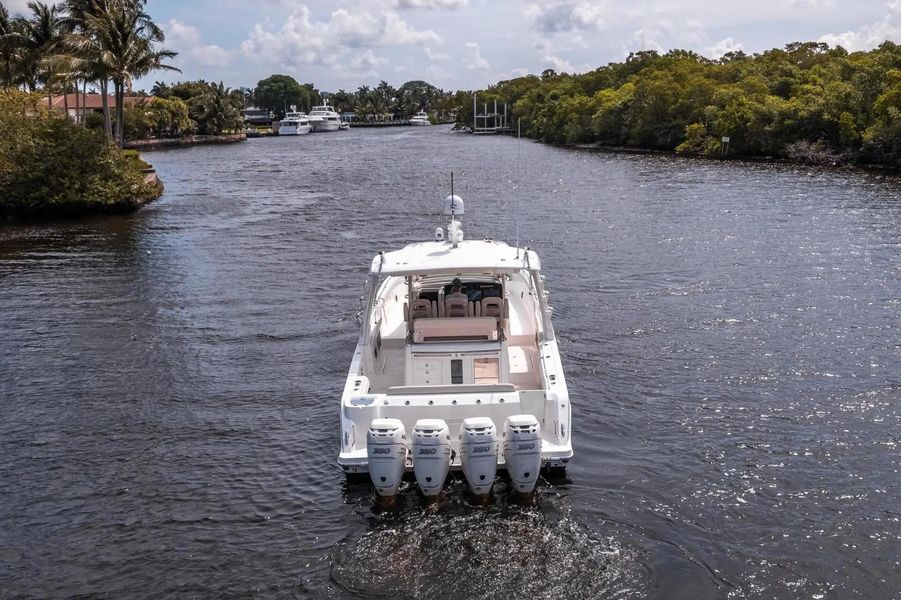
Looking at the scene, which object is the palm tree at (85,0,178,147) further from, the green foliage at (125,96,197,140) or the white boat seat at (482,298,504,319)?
the green foliage at (125,96,197,140)

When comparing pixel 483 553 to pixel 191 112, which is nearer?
pixel 483 553

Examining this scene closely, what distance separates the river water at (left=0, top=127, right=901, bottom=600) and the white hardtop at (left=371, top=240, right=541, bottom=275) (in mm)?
3390

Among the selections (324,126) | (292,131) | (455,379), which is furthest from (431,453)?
(324,126)

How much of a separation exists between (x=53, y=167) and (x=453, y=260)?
32.3 metres

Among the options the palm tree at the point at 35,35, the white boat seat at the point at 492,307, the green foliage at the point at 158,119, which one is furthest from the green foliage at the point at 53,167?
the green foliage at the point at 158,119

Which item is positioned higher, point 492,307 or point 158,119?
point 158,119

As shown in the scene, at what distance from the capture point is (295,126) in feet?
510

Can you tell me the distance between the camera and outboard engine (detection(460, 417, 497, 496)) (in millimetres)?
11423

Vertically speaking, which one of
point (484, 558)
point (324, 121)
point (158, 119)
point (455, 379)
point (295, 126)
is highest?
point (324, 121)

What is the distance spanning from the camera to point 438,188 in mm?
53000

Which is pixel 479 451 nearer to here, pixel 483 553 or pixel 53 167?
pixel 483 553

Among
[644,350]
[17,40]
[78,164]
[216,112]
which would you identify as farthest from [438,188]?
[216,112]

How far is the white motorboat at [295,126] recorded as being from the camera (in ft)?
500

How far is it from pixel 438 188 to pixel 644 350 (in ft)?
114
